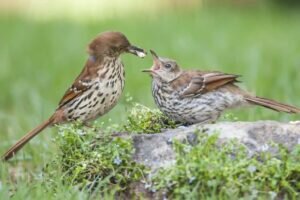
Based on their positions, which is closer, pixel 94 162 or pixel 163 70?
pixel 94 162

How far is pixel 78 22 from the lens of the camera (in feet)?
60.0

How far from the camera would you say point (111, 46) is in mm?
7844

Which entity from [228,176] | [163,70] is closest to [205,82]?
[163,70]

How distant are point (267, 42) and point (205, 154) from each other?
9.47 m

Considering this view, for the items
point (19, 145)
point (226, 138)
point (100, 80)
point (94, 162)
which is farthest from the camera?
point (19, 145)

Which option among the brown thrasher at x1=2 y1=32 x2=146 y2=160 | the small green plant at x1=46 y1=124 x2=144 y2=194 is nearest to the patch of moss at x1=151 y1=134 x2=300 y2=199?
the small green plant at x1=46 y1=124 x2=144 y2=194

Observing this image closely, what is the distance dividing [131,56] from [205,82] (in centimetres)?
705

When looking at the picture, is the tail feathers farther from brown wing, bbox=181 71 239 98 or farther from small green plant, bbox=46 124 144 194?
small green plant, bbox=46 124 144 194

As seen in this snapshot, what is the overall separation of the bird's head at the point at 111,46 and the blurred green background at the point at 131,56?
2.91ft

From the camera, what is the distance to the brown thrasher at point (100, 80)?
7.77 meters

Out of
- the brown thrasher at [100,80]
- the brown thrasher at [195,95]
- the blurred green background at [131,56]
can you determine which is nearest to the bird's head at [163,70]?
the brown thrasher at [195,95]

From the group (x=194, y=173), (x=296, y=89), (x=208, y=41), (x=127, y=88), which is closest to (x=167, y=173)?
(x=194, y=173)

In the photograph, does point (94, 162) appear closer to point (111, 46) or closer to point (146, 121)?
point (146, 121)

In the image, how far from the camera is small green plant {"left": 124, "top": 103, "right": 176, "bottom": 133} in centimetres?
752
